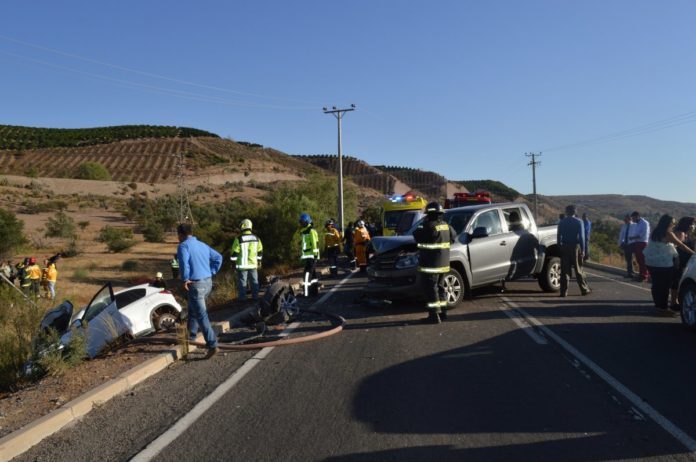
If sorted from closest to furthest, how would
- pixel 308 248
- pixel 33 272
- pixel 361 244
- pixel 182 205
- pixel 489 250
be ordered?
1. pixel 489 250
2. pixel 308 248
3. pixel 361 244
4. pixel 33 272
5. pixel 182 205

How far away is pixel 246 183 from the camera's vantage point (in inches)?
3625

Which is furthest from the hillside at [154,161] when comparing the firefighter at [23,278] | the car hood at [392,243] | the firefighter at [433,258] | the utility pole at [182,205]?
the firefighter at [433,258]

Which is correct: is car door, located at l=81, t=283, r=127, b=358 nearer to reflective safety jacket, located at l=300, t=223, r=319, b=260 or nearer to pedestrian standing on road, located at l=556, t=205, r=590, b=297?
reflective safety jacket, located at l=300, t=223, r=319, b=260

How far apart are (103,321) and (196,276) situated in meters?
3.21

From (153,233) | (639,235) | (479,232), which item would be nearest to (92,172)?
(153,233)

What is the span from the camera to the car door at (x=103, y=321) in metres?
9.35

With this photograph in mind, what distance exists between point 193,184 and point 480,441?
89.4m

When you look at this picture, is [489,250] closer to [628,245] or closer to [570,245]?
[570,245]

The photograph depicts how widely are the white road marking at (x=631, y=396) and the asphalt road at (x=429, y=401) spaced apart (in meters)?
0.02

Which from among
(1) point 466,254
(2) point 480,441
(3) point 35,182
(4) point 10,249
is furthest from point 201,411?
(3) point 35,182

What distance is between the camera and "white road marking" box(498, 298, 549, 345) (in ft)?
25.0

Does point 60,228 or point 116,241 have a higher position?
point 60,228

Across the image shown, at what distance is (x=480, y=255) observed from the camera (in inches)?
422

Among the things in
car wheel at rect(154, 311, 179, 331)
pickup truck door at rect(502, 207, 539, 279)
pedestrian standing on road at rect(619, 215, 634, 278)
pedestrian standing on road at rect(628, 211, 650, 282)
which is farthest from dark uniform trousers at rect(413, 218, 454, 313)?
pedestrian standing on road at rect(619, 215, 634, 278)
